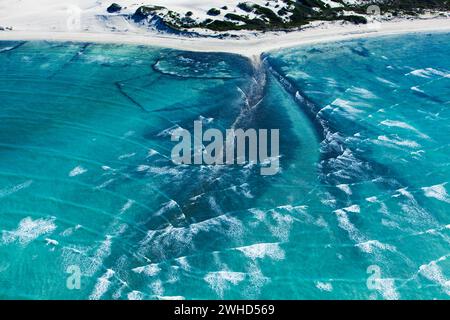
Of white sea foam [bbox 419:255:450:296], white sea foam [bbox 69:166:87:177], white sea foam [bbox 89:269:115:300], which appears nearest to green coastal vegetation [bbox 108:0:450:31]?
white sea foam [bbox 69:166:87:177]

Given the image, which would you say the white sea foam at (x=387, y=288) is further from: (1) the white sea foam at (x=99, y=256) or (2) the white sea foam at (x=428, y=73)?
(2) the white sea foam at (x=428, y=73)

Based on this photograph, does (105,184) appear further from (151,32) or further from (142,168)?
(151,32)

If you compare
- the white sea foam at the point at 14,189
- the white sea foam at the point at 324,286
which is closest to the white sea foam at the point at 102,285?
the white sea foam at the point at 14,189

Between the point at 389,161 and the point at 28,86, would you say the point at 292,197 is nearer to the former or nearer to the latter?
the point at 389,161

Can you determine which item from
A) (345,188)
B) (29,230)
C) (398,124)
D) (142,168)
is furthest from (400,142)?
(29,230)
